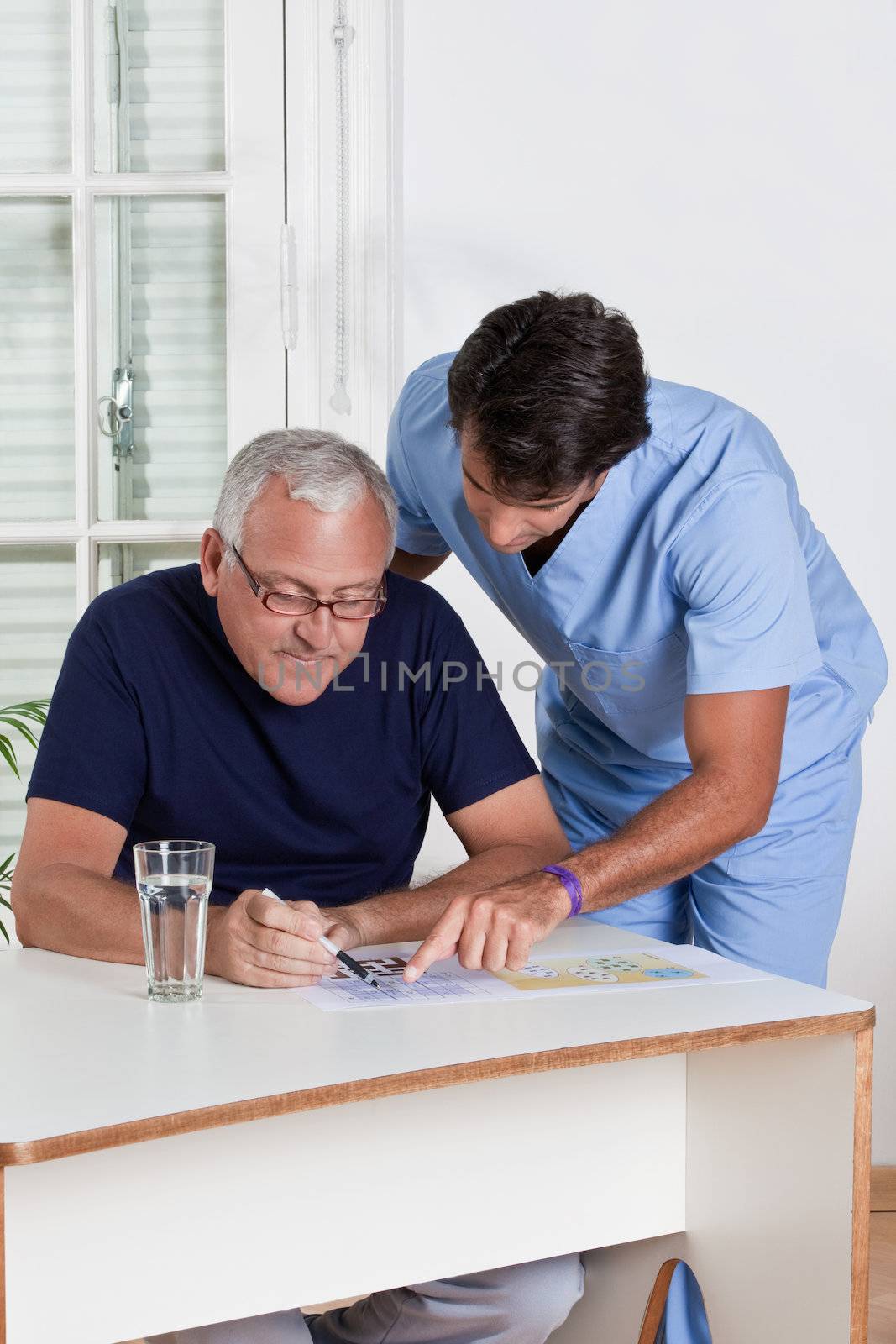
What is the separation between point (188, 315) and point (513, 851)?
147cm

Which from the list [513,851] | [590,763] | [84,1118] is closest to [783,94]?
[590,763]

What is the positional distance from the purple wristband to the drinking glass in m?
0.37

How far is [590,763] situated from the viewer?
6.77ft

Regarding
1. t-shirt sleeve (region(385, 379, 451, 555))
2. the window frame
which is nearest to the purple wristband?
t-shirt sleeve (region(385, 379, 451, 555))

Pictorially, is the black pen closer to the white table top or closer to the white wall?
the white table top

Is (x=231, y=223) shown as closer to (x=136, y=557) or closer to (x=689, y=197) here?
(x=136, y=557)

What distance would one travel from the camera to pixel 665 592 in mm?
1743

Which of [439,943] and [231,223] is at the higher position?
[231,223]

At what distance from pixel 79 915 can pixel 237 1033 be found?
335 millimetres

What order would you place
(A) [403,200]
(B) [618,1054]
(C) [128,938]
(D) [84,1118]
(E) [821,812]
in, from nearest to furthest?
(D) [84,1118] < (B) [618,1054] < (C) [128,938] < (E) [821,812] < (A) [403,200]

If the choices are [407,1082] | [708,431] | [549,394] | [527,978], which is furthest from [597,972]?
[708,431]

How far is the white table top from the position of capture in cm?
96

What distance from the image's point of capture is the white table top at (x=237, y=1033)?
3.15 feet

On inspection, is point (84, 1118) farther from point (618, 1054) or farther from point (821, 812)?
point (821, 812)
